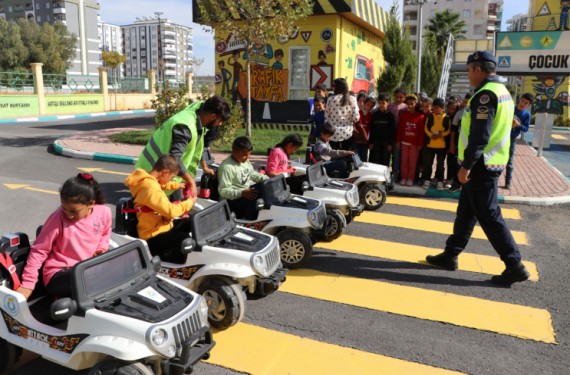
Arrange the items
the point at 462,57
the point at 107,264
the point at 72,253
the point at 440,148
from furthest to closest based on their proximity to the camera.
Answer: the point at 462,57 → the point at 440,148 → the point at 72,253 → the point at 107,264

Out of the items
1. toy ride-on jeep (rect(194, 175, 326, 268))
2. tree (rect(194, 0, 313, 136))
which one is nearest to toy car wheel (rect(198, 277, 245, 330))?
toy ride-on jeep (rect(194, 175, 326, 268))

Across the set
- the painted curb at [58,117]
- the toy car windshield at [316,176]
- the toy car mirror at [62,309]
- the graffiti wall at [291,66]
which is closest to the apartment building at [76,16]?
the painted curb at [58,117]

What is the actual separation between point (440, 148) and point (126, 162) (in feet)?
23.9

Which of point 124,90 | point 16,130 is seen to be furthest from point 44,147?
point 124,90

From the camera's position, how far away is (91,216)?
3436 mm

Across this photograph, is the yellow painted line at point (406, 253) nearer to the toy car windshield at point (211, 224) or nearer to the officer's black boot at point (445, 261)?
the officer's black boot at point (445, 261)

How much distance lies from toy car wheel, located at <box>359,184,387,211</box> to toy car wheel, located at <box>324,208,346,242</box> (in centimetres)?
170

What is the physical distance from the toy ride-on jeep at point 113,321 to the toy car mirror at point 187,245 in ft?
1.34

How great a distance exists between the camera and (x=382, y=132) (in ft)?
29.1

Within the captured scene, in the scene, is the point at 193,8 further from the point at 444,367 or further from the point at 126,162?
the point at 444,367

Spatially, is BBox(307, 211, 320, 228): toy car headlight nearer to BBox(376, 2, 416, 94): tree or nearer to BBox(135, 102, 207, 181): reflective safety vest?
BBox(135, 102, 207, 181): reflective safety vest

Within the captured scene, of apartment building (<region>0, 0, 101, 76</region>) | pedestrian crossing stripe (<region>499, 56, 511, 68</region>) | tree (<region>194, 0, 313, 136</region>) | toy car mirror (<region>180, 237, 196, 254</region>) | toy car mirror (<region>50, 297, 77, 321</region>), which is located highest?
apartment building (<region>0, 0, 101, 76</region>)

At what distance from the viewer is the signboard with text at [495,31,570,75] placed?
17.9 m

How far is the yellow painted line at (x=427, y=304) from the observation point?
4.03 metres
